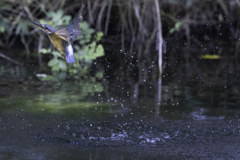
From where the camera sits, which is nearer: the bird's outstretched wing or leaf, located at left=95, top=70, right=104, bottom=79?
the bird's outstretched wing

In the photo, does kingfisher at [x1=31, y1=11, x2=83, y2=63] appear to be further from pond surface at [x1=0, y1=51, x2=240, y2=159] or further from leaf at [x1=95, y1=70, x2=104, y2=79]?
leaf at [x1=95, y1=70, x2=104, y2=79]

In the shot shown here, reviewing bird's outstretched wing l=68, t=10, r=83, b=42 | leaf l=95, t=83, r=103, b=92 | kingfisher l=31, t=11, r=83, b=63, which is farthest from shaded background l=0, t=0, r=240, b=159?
bird's outstretched wing l=68, t=10, r=83, b=42

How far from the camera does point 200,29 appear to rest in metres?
7.46

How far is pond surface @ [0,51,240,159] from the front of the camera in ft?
8.10

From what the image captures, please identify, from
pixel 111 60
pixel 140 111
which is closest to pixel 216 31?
pixel 111 60

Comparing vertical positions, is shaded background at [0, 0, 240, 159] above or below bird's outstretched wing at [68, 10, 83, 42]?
below

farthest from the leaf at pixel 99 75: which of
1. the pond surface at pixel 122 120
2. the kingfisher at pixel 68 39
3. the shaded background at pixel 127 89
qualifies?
the kingfisher at pixel 68 39

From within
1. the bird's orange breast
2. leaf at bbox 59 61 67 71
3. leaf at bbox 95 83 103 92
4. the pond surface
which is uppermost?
the bird's orange breast

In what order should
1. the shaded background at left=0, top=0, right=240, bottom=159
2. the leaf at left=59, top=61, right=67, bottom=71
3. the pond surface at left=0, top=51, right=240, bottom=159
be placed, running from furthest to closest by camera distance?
the leaf at left=59, top=61, right=67, bottom=71
the shaded background at left=0, top=0, right=240, bottom=159
the pond surface at left=0, top=51, right=240, bottom=159

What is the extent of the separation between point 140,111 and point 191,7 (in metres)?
3.93

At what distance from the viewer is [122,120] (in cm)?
306

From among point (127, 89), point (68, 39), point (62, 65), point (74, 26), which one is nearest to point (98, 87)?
point (127, 89)

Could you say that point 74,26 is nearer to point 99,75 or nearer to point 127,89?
point 127,89

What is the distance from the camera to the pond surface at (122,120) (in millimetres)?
2469
